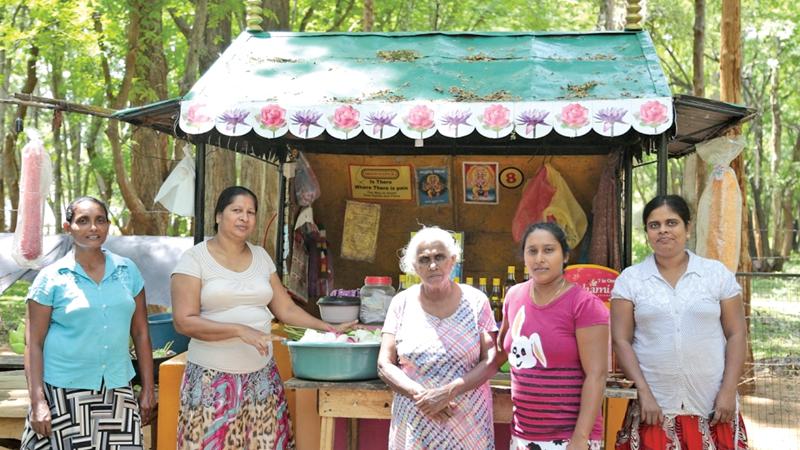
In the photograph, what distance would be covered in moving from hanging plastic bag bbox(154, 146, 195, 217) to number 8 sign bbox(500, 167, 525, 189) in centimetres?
273

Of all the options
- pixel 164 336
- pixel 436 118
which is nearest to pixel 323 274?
pixel 164 336

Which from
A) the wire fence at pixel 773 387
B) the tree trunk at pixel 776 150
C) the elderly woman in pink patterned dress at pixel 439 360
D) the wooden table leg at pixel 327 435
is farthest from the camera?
the tree trunk at pixel 776 150

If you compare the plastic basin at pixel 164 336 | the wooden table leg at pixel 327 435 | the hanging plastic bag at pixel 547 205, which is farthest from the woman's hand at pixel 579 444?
the hanging plastic bag at pixel 547 205

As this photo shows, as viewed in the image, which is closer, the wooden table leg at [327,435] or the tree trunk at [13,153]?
the wooden table leg at [327,435]

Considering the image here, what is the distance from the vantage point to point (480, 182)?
6.95m

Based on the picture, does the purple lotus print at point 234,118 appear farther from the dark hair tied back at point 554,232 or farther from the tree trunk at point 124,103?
the tree trunk at point 124,103

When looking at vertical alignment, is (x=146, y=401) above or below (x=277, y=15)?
below

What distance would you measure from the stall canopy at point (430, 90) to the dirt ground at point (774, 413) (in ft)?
11.0

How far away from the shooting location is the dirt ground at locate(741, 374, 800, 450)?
7514 mm

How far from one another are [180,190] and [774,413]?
22.4 ft

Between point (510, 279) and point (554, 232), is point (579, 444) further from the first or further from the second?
point (510, 279)

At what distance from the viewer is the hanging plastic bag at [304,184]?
6.86 m

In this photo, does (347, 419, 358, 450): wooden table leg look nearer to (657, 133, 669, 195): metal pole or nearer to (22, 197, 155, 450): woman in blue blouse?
(22, 197, 155, 450): woman in blue blouse

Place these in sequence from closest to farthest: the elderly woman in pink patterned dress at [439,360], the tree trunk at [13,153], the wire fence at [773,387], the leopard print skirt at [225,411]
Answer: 1. the elderly woman in pink patterned dress at [439,360]
2. the leopard print skirt at [225,411]
3. the wire fence at [773,387]
4. the tree trunk at [13,153]
